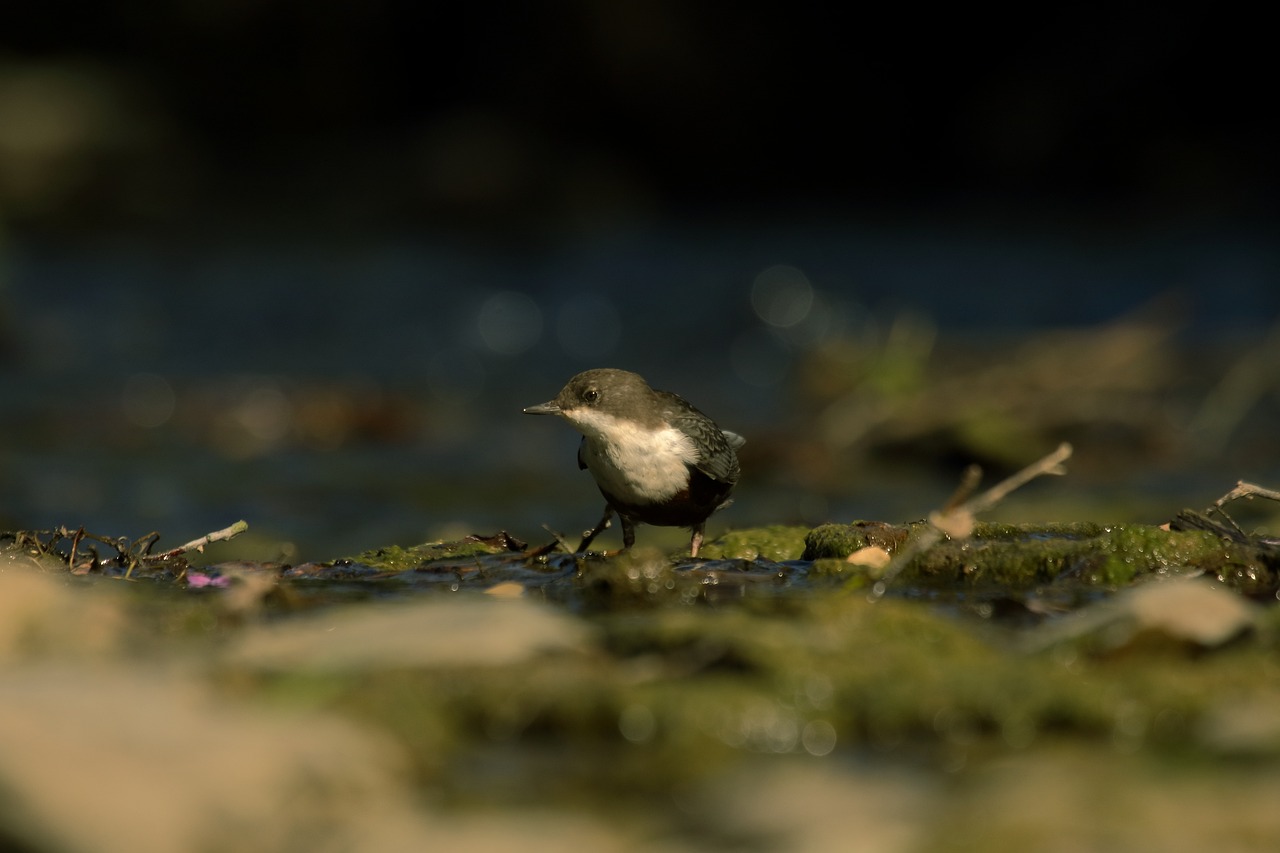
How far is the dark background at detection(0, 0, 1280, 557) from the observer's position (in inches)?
719

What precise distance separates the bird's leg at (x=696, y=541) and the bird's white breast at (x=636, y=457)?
0.21m

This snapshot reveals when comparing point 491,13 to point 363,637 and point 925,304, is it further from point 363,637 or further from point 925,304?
point 363,637

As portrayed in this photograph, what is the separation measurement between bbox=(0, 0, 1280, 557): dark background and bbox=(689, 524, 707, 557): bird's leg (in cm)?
824

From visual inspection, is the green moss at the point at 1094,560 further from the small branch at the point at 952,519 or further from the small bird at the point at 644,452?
the small bird at the point at 644,452

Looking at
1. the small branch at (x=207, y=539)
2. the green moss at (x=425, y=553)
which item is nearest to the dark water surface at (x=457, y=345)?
the green moss at (x=425, y=553)

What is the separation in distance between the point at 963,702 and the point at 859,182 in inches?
992

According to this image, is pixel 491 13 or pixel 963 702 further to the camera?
pixel 491 13

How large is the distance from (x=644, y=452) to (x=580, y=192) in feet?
68.1

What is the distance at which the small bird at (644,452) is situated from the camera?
219 inches

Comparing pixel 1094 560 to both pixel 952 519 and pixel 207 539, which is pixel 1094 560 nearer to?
pixel 952 519

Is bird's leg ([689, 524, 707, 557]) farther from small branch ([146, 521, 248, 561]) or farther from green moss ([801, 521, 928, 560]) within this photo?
small branch ([146, 521, 248, 561])

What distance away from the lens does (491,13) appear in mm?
28438

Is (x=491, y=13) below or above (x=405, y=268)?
above

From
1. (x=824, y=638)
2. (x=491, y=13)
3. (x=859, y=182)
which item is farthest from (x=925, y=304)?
(x=824, y=638)
